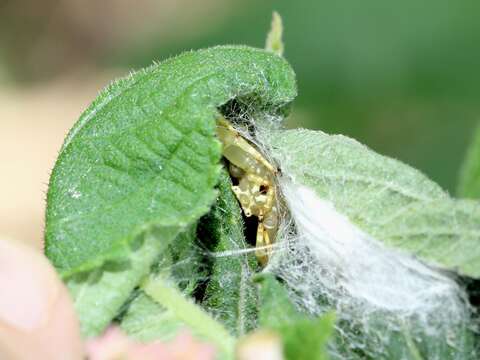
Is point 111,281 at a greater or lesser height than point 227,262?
lesser

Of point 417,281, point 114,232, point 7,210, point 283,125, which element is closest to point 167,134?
point 114,232

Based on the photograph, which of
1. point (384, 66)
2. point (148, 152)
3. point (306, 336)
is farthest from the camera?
point (384, 66)

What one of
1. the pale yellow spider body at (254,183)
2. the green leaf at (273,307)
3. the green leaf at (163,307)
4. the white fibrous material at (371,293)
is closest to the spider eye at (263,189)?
the pale yellow spider body at (254,183)

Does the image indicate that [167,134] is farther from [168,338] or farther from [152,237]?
[168,338]

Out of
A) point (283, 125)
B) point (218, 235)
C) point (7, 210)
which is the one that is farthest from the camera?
point (7, 210)

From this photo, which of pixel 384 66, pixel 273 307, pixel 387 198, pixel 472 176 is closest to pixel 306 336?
pixel 273 307

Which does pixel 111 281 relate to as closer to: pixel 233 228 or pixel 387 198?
pixel 233 228

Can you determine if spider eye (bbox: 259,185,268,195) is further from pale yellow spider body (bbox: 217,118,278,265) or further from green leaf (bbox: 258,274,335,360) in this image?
green leaf (bbox: 258,274,335,360)
